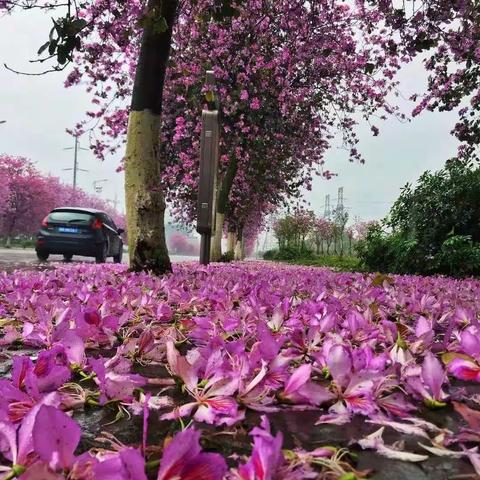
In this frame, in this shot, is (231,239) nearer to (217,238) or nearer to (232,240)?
(232,240)

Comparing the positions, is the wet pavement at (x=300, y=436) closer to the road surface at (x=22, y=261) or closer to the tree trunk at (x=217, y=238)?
the road surface at (x=22, y=261)

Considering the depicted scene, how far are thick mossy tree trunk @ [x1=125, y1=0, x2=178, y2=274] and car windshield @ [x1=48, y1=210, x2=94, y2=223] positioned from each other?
8943mm

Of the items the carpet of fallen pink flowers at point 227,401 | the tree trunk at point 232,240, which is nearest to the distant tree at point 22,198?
the tree trunk at point 232,240

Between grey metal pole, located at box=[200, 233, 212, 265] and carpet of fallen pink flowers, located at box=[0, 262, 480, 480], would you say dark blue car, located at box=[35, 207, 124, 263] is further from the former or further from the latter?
carpet of fallen pink flowers, located at box=[0, 262, 480, 480]

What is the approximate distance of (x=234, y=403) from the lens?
4.10 ft

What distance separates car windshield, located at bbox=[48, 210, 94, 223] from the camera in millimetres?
15648

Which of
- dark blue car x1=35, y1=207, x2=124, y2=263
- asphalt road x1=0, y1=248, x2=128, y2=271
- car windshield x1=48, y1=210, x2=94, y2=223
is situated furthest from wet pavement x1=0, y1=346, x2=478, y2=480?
car windshield x1=48, y1=210, x2=94, y2=223

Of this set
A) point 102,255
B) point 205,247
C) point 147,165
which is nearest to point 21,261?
point 102,255

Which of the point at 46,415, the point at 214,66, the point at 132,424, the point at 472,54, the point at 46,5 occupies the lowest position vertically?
the point at 132,424

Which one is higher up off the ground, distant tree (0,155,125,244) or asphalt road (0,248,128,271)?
distant tree (0,155,125,244)

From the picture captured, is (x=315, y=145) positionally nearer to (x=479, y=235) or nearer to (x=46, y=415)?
(x=479, y=235)

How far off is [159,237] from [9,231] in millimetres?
53547

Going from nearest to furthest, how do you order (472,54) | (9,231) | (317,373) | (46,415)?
(46,415) → (317,373) → (472,54) → (9,231)

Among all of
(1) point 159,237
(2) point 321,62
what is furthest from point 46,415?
(2) point 321,62
